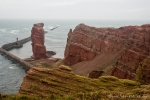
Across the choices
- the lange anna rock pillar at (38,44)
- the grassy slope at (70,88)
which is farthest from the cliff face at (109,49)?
the lange anna rock pillar at (38,44)

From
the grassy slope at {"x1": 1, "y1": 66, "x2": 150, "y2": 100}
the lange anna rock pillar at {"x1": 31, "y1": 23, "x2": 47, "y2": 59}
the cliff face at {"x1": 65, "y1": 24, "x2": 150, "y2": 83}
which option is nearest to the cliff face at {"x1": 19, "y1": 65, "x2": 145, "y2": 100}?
the grassy slope at {"x1": 1, "y1": 66, "x2": 150, "y2": 100}

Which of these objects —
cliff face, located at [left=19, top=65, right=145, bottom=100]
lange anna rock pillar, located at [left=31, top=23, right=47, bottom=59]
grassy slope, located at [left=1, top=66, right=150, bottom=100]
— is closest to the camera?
grassy slope, located at [left=1, top=66, right=150, bottom=100]

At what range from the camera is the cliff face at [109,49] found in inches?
1391

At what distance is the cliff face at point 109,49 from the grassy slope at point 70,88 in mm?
14872

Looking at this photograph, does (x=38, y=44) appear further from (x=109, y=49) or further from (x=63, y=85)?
(x=63, y=85)

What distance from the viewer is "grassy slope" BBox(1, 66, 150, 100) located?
666 inches

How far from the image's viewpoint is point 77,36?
61.5 meters

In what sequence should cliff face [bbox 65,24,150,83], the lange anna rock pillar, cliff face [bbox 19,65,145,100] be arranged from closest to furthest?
cliff face [bbox 19,65,145,100]
cliff face [bbox 65,24,150,83]
the lange anna rock pillar

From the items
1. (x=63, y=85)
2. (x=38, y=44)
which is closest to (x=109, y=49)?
(x=38, y=44)

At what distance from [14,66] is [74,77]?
177 ft

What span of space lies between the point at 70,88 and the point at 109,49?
3494 cm

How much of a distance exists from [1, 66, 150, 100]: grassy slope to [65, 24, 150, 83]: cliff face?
14872mm

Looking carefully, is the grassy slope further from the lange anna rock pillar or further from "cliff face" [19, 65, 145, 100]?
the lange anna rock pillar

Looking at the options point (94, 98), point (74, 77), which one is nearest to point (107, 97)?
point (94, 98)
